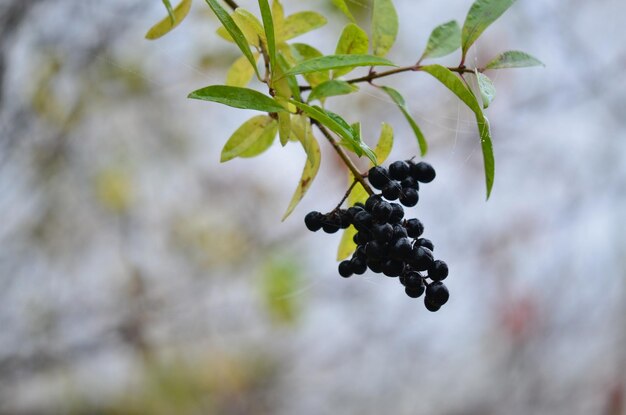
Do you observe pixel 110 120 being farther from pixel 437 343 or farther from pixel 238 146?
pixel 238 146

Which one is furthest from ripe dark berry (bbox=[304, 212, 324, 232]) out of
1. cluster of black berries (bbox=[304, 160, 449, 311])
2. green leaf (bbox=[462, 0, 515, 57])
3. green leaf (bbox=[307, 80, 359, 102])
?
green leaf (bbox=[462, 0, 515, 57])

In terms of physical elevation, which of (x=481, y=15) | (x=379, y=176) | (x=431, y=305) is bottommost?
(x=431, y=305)

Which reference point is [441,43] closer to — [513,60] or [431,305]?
[513,60]

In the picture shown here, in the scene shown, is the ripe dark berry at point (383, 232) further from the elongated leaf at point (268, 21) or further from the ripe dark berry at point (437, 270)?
the elongated leaf at point (268, 21)

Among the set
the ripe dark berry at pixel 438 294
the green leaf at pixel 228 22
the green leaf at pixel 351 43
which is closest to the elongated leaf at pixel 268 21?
the green leaf at pixel 228 22

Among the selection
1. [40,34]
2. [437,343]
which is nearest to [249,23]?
[40,34]

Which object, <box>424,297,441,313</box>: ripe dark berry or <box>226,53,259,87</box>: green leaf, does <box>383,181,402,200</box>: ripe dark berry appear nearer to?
<box>424,297,441,313</box>: ripe dark berry

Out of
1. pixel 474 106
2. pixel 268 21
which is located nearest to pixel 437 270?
pixel 474 106
